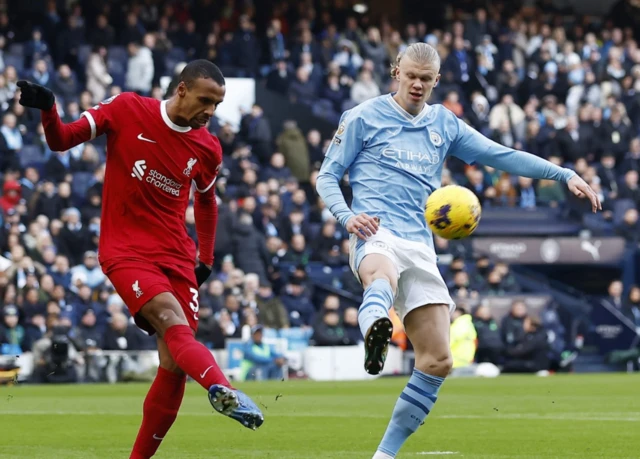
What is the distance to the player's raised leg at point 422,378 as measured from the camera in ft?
25.1

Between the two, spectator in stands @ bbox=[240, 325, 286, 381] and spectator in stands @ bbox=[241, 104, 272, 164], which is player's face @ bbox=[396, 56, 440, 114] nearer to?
spectator in stands @ bbox=[240, 325, 286, 381]

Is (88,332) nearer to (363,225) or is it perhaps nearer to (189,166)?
(189,166)

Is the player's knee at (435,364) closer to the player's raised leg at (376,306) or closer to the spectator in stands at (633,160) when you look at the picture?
the player's raised leg at (376,306)

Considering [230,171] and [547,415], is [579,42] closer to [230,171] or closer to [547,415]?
[230,171]

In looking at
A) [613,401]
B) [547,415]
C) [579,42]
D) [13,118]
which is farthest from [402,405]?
[579,42]

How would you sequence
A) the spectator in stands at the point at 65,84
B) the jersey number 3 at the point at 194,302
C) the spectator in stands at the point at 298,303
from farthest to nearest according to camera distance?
1. the spectator in stands at the point at 65,84
2. the spectator in stands at the point at 298,303
3. the jersey number 3 at the point at 194,302

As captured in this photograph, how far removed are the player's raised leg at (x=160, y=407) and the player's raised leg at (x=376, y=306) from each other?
3.64 feet

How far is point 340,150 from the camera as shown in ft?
26.4

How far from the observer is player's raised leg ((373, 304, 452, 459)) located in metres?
7.64

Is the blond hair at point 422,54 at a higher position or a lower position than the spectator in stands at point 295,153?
higher

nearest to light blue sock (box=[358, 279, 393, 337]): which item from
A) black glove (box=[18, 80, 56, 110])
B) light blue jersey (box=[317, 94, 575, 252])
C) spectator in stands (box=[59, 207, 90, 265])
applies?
light blue jersey (box=[317, 94, 575, 252])

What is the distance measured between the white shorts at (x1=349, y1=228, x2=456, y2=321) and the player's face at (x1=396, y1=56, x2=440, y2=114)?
0.81 meters

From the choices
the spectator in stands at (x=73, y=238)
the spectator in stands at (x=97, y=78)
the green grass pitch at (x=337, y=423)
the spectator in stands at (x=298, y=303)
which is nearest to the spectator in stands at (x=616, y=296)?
the spectator in stands at (x=298, y=303)

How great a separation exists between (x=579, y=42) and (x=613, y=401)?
764 inches
